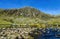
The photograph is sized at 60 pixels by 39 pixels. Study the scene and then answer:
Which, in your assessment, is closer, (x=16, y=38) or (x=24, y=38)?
(x=16, y=38)

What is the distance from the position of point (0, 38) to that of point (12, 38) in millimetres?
2061

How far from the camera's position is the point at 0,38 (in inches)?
1534

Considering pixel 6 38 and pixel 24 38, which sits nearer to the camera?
pixel 6 38

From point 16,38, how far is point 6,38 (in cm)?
180

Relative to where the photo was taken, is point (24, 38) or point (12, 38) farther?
point (24, 38)

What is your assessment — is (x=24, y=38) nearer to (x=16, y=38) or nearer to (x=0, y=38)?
(x=16, y=38)

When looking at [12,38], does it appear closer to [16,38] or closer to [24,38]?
[16,38]

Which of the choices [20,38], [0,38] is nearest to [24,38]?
[20,38]

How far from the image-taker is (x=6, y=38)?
131 feet

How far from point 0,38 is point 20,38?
12.9 feet

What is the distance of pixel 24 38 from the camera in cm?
4328

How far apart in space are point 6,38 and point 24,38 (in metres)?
4.51

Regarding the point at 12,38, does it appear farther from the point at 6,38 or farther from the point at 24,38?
the point at 24,38

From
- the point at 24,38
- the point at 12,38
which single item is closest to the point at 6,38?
the point at 12,38
